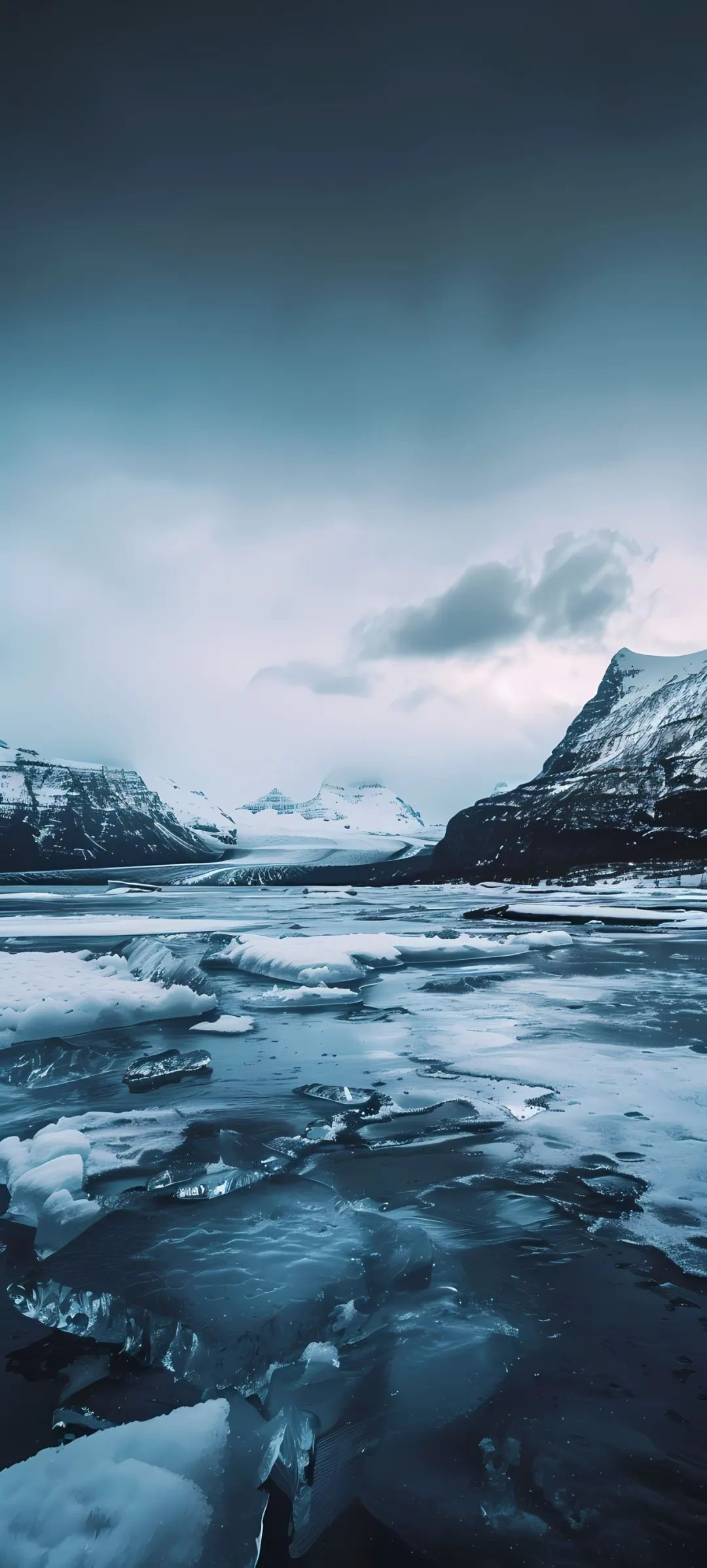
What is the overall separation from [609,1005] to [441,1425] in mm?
8737

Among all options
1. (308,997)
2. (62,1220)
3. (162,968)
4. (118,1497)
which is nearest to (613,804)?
(308,997)

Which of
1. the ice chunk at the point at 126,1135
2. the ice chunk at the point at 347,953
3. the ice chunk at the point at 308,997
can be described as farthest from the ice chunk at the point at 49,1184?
the ice chunk at the point at 347,953

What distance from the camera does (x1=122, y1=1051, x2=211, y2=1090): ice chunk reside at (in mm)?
6777

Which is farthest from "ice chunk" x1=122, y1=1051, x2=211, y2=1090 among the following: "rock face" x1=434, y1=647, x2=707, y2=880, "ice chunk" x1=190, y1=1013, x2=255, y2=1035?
"rock face" x1=434, y1=647, x2=707, y2=880

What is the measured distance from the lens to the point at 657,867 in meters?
73.1

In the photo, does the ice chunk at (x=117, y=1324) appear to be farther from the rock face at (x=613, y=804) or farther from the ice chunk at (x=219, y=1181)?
the rock face at (x=613, y=804)

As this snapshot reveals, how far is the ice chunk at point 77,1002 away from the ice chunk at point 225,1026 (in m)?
0.79

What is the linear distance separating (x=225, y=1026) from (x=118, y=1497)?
7.05 m

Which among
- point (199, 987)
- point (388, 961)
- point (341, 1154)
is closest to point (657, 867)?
point (388, 961)

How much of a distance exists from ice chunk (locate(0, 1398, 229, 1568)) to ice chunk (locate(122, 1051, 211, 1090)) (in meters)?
4.44

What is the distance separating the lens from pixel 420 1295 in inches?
130

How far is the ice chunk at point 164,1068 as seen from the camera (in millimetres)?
6777

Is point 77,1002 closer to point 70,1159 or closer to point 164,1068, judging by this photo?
point 164,1068

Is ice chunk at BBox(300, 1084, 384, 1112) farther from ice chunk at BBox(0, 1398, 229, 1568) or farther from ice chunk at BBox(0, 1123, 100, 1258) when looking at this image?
ice chunk at BBox(0, 1398, 229, 1568)
